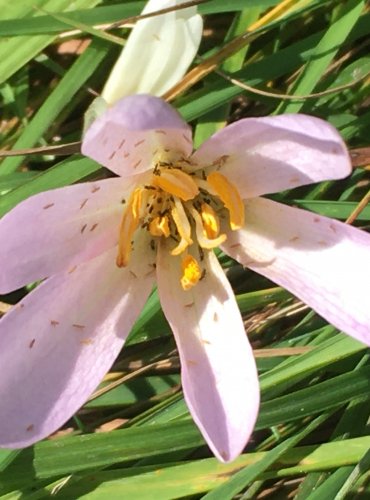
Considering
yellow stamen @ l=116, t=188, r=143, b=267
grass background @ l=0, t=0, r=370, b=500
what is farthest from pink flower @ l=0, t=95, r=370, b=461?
grass background @ l=0, t=0, r=370, b=500

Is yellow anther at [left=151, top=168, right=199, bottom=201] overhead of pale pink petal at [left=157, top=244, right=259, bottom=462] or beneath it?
overhead

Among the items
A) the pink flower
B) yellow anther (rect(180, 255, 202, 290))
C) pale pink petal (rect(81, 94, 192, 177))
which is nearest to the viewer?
pale pink petal (rect(81, 94, 192, 177))

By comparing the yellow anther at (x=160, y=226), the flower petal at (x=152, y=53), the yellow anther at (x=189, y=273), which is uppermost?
the flower petal at (x=152, y=53)

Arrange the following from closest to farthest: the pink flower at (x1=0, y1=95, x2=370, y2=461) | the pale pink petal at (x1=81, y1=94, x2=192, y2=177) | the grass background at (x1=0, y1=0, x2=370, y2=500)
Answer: the pale pink petal at (x1=81, y1=94, x2=192, y2=177)
the pink flower at (x1=0, y1=95, x2=370, y2=461)
the grass background at (x1=0, y1=0, x2=370, y2=500)

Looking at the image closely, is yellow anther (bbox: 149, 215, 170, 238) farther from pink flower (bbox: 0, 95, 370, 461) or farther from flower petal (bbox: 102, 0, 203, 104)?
flower petal (bbox: 102, 0, 203, 104)

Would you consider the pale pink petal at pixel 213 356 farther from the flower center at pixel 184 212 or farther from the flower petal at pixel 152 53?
the flower petal at pixel 152 53

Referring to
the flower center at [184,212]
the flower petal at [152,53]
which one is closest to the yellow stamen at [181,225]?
the flower center at [184,212]
